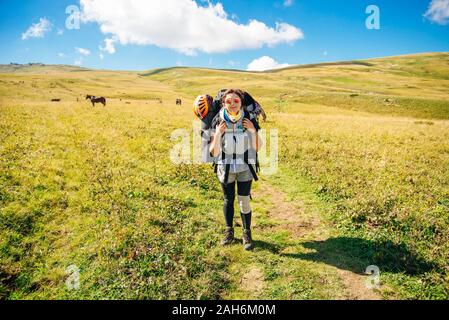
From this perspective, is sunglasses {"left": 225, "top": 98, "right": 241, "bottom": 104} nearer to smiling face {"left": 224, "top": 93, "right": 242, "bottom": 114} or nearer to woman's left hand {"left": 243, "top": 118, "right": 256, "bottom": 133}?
smiling face {"left": 224, "top": 93, "right": 242, "bottom": 114}

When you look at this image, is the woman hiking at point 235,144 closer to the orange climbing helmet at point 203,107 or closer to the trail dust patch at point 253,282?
the orange climbing helmet at point 203,107

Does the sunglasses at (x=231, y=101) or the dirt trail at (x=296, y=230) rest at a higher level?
the sunglasses at (x=231, y=101)

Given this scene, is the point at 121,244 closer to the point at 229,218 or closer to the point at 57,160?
the point at 229,218

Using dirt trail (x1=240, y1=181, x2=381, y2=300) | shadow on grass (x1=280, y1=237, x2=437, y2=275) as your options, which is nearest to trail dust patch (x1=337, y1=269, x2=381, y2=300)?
dirt trail (x1=240, y1=181, x2=381, y2=300)

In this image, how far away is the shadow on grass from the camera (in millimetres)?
6602

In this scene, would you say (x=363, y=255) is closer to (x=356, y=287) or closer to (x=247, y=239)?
(x=356, y=287)

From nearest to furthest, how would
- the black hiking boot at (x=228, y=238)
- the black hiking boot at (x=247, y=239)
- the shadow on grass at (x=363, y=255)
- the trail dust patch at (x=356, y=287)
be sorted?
the trail dust patch at (x=356, y=287)
the shadow on grass at (x=363, y=255)
the black hiking boot at (x=247, y=239)
the black hiking boot at (x=228, y=238)

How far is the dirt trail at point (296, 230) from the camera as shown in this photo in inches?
236

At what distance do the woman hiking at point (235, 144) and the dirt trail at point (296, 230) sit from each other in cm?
121

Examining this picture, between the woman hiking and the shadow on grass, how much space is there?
178cm

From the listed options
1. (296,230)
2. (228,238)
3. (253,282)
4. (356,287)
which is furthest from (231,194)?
(356,287)

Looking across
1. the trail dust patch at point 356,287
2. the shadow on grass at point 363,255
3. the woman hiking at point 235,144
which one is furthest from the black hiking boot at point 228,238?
the trail dust patch at point 356,287
